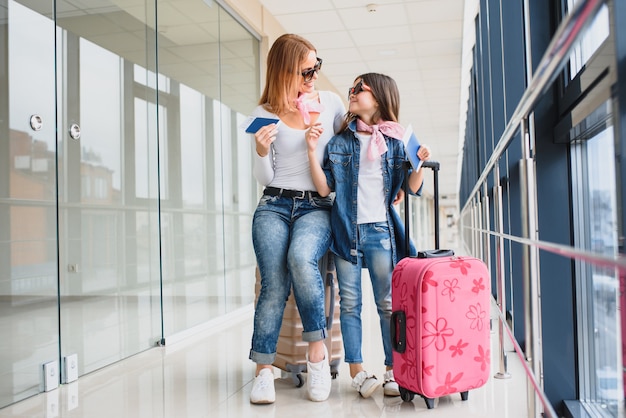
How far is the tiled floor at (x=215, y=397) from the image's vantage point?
2141 millimetres

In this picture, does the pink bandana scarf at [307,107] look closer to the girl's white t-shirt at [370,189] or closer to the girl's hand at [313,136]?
the girl's hand at [313,136]

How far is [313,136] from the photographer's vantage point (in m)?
2.30

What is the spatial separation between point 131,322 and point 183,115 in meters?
1.46

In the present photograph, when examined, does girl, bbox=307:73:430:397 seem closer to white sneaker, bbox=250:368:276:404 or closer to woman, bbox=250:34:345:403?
woman, bbox=250:34:345:403

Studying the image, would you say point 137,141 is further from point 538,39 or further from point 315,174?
point 538,39

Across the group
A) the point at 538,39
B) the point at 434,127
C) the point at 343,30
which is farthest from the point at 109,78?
the point at 434,127

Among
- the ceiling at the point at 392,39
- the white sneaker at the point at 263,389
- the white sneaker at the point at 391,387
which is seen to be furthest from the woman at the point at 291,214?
the ceiling at the point at 392,39

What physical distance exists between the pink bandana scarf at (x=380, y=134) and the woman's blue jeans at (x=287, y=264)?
29cm

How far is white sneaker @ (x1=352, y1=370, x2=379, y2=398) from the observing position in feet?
7.40

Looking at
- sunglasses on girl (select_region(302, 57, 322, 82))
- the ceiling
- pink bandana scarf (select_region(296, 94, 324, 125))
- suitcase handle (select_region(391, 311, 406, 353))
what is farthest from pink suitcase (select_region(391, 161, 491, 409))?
the ceiling

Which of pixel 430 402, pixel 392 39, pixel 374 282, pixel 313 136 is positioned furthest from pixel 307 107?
pixel 392 39

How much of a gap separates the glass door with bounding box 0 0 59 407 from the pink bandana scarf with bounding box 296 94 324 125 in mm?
1149

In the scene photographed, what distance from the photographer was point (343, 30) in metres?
6.15

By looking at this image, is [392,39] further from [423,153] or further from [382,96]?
[423,153]
